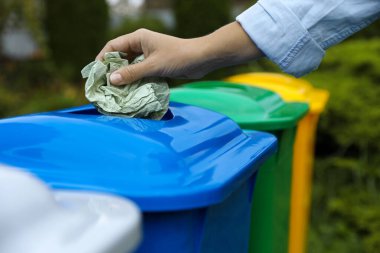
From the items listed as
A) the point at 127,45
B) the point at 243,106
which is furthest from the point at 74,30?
the point at 127,45

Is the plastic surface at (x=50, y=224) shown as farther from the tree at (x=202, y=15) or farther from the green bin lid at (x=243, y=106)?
the tree at (x=202, y=15)

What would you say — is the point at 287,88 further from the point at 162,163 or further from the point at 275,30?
the point at 162,163

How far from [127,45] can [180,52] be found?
0.19 m

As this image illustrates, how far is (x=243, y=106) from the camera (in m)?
2.39

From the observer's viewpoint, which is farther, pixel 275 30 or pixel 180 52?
pixel 275 30

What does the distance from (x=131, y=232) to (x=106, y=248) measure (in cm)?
8

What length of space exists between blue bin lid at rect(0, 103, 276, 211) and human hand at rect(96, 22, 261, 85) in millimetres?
140

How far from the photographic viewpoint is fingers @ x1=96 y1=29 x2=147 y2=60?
1.77 meters

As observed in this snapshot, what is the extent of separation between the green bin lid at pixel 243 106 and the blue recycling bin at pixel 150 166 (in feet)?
2.19

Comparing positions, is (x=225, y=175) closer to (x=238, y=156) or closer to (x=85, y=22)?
(x=238, y=156)

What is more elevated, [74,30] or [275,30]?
[275,30]

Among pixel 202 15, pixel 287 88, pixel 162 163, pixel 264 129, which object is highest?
pixel 162 163

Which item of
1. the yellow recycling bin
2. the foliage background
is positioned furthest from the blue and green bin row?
the foliage background

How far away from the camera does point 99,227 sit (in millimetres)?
869
